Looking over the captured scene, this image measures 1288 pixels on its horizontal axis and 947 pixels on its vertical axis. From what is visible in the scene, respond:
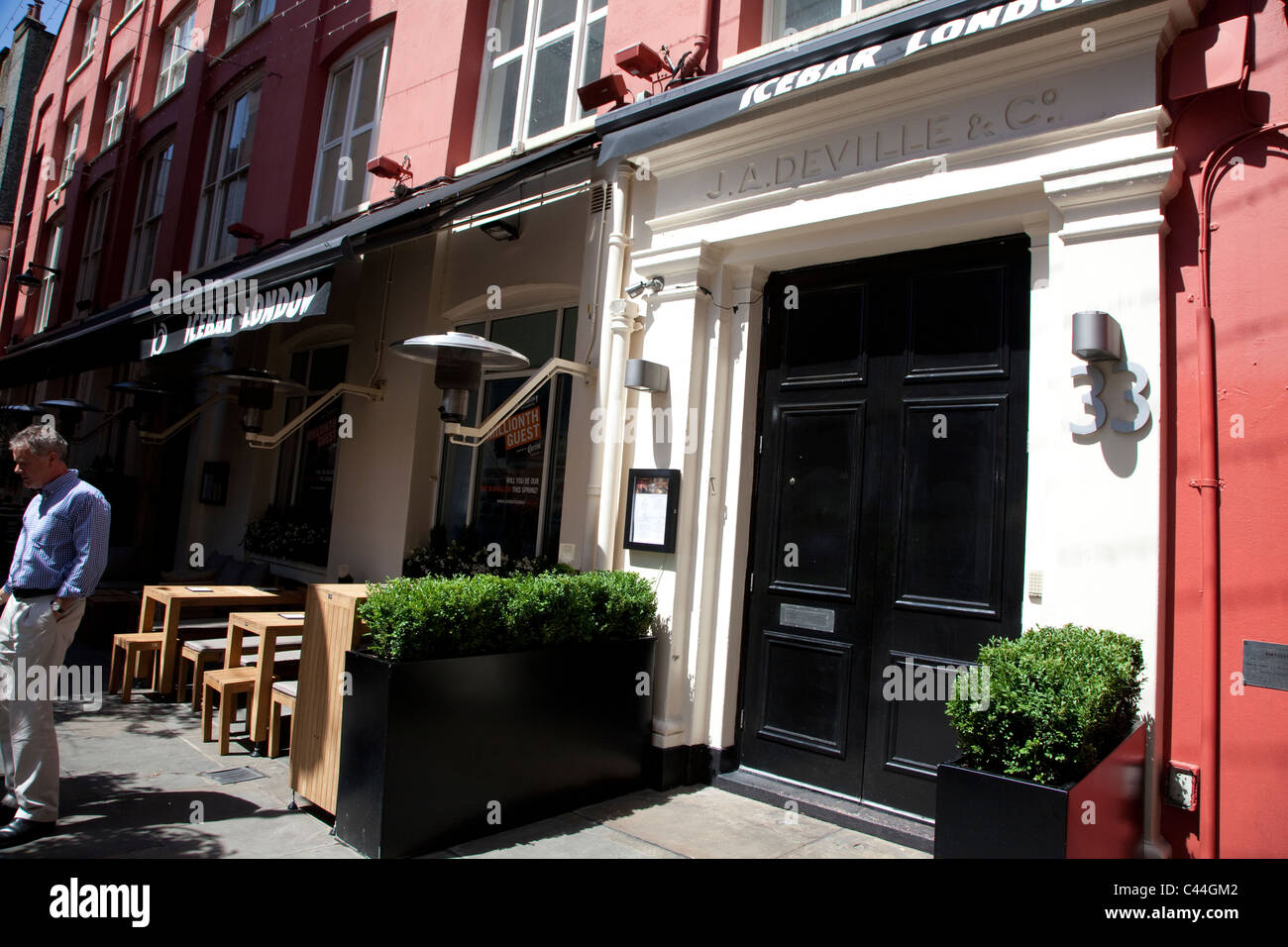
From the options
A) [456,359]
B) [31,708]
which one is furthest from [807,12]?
[31,708]

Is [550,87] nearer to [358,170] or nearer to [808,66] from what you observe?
[358,170]

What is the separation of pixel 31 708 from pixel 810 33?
20.3 feet

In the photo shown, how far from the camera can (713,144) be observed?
5547 mm

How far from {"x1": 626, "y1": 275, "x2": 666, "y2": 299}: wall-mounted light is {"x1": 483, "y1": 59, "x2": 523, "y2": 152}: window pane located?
3.30 m

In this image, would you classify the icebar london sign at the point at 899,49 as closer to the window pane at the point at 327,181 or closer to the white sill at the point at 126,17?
the window pane at the point at 327,181

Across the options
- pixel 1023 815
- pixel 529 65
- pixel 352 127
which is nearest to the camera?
pixel 1023 815

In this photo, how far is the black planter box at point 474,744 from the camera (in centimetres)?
381

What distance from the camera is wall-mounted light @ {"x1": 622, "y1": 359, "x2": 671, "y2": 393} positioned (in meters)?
5.45

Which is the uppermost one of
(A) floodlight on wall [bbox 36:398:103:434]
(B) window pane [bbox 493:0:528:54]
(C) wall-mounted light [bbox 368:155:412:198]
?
(B) window pane [bbox 493:0:528:54]

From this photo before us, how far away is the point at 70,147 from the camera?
18.7 metres

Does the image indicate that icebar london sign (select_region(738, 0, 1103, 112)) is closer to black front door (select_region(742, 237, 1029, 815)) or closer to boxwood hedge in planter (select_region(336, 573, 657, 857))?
black front door (select_region(742, 237, 1029, 815))

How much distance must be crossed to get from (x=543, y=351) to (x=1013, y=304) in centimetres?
420
